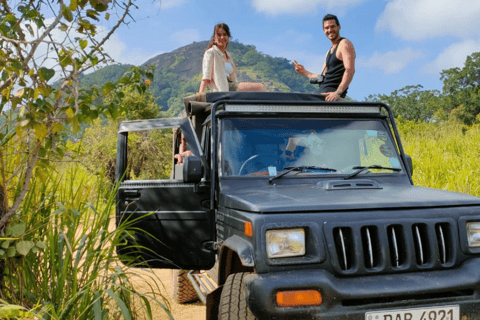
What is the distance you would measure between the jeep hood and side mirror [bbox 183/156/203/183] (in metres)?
0.24

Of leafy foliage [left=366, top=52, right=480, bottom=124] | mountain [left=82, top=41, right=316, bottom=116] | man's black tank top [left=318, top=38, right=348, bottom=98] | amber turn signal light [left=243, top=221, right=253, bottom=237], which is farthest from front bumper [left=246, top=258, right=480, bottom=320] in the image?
mountain [left=82, top=41, right=316, bottom=116]

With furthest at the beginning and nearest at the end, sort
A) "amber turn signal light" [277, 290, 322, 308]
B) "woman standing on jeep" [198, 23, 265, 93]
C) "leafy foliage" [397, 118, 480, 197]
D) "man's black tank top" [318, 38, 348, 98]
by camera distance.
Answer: "leafy foliage" [397, 118, 480, 197] < "woman standing on jeep" [198, 23, 265, 93] < "man's black tank top" [318, 38, 348, 98] < "amber turn signal light" [277, 290, 322, 308]

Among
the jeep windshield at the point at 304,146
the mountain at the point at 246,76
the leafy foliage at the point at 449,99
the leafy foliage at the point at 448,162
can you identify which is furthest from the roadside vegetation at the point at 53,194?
the mountain at the point at 246,76

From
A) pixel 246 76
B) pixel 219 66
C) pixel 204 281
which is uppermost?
pixel 246 76

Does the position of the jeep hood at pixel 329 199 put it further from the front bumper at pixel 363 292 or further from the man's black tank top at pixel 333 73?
the man's black tank top at pixel 333 73

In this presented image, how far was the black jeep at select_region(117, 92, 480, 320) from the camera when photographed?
272 cm

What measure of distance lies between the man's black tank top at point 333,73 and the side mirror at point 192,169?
2386 millimetres

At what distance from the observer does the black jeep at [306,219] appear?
2.72 metres

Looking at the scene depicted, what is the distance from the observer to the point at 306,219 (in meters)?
2.79

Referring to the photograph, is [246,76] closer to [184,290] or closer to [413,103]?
[413,103]

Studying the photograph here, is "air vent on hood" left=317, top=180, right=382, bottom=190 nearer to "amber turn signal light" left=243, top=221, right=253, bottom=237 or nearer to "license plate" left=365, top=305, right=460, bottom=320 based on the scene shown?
"amber turn signal light" left=243, top=221, right=253, bottom=237

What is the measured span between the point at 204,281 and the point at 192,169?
4.51 ft

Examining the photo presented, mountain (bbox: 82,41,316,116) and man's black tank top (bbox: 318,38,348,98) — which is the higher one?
mountain (bbox: 82,41,316,116)

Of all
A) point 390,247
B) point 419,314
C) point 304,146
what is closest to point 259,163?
point 304,146
